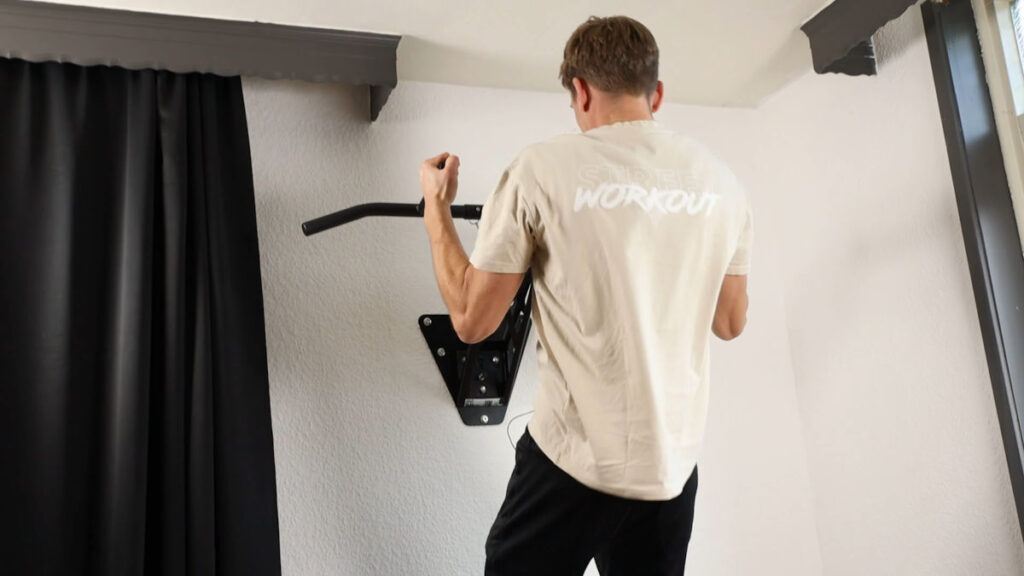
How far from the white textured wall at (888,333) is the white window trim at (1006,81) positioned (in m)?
0.12

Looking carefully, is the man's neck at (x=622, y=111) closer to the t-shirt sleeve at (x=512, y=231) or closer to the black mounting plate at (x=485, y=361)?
the t-shirt sleeve at (x=512, y=231)

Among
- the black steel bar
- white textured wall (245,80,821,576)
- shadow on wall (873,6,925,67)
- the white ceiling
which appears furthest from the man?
shadow on wall (873,6,925,67)

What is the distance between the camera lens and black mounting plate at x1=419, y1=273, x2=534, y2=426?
2.03m

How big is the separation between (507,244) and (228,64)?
102cm

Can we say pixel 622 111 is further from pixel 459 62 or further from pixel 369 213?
pixel 459 62

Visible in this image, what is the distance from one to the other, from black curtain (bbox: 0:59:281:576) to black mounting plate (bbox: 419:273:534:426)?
457mm

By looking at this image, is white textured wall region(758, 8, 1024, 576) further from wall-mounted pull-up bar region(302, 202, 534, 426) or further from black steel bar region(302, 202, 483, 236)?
black steel bar region(302, 202, 483, 236)

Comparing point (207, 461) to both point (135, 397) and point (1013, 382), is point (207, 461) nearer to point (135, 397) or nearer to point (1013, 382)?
point (135, 397)

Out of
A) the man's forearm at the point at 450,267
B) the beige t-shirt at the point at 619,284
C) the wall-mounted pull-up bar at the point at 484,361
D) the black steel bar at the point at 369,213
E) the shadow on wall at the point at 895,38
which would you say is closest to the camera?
the beige t-shirt at the point at 619,284

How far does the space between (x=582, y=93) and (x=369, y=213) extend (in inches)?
25.6

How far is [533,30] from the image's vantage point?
1970 mm

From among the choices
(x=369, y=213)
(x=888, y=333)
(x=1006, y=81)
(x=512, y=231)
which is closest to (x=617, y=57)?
(x=512, y=231)

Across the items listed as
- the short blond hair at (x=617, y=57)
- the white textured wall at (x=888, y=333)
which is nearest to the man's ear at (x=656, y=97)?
the short blond hair at (x=617, y=57)

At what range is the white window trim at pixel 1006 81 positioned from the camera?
5.59ft
